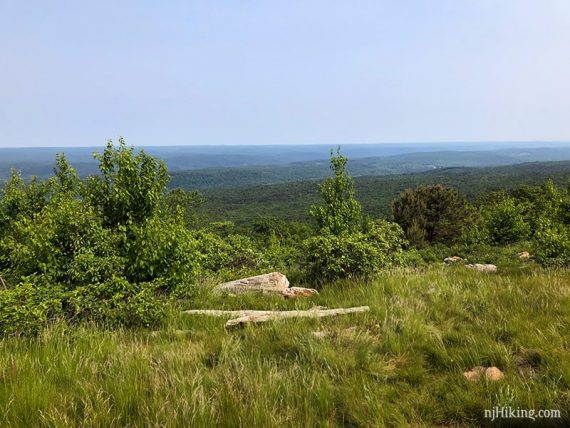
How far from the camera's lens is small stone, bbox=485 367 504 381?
10.3 feet

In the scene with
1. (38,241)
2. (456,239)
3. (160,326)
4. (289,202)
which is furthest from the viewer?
(289,202)

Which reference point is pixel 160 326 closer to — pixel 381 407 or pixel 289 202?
pixel 381 407

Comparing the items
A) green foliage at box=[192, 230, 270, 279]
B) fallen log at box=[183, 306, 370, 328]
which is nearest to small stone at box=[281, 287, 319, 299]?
fallen log at box=[183, 306, 370, 328]

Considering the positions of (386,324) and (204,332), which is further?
(204,332)

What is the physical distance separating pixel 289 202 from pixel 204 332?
142 m

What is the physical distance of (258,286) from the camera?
7672 mm

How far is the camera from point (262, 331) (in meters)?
4.55

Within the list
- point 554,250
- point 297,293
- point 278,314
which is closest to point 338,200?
point 554,250

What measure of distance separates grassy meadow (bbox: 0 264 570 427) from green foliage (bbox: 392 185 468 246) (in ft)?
93.0

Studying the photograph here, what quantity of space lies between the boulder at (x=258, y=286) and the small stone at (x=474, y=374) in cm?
428

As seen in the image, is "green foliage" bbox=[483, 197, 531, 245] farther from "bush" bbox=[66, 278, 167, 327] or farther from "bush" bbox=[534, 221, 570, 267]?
"bush" bbox=[66, 278, 167, 327]

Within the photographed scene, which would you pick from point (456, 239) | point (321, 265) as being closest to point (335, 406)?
point (321, 265)

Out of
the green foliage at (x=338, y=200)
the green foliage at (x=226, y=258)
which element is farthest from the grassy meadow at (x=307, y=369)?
the green foliage at (x=338, y=200)

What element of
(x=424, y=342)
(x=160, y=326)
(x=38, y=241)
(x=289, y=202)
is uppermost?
(x=38, y=241)
